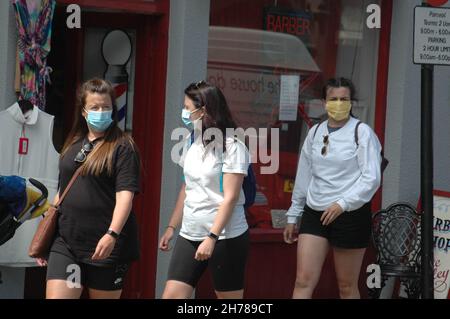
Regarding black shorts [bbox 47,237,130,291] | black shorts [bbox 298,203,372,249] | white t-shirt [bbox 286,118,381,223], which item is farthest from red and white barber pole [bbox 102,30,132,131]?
black shorts [bbox 47,237,130,291]

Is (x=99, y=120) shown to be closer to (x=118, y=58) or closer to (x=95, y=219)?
(x=95, y=219)

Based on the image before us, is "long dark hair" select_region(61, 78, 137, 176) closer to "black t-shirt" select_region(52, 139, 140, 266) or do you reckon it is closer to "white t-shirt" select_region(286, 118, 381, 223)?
"black t-shirt" select_region(52, 139, 140, 266)

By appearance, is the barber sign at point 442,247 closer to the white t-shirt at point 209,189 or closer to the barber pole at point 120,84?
the barber pole at point 120,84

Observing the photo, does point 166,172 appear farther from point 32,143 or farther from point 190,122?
point 190,122

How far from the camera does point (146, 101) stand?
8.52 m

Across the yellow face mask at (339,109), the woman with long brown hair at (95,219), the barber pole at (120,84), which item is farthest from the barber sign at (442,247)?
the woman with long brown hair at (95,219)

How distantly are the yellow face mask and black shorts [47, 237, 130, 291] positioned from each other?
223 cm

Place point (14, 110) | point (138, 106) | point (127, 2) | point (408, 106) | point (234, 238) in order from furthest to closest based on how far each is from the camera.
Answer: point (408, 106) → point (138, 106) → point (127, 2) → point (14, 110) → point (234, 238)

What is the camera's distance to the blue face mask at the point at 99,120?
624 cm

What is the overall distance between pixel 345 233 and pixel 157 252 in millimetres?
1724

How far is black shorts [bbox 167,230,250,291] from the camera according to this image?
633cm

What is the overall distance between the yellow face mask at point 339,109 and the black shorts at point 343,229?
2.31ft
